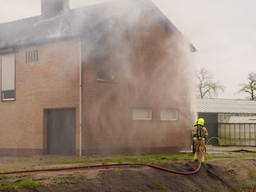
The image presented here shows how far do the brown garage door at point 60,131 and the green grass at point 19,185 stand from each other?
13308 millimetres

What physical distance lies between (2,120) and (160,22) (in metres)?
11.1

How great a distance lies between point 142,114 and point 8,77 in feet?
26.9

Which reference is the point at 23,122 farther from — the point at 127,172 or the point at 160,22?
the point at 127,172

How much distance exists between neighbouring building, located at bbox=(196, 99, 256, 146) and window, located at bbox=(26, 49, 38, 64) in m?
20.1

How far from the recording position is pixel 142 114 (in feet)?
94.9

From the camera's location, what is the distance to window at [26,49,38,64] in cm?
2778

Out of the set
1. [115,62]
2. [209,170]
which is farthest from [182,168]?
[115,62]

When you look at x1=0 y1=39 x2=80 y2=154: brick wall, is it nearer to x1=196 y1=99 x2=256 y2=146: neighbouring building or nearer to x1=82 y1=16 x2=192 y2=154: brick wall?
x1=82 y1=16 x2=192 y2=154: brick wall

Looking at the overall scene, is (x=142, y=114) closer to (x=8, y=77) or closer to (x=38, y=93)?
(x=38, y=93)

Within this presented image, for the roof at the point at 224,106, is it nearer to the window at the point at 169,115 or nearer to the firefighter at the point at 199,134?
the window at the point at 169,115

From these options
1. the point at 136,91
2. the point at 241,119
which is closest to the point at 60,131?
the point at 136,91

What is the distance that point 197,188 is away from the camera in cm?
1661

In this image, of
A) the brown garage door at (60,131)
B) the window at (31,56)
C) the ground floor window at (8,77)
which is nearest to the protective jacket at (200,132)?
the brown garage door at (60,131)

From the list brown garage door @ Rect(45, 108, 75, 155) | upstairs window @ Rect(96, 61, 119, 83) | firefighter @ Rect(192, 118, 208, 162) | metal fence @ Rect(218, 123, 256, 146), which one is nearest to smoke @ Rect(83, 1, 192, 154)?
upstairs window @ Rect(96, 61, 119, 83)
